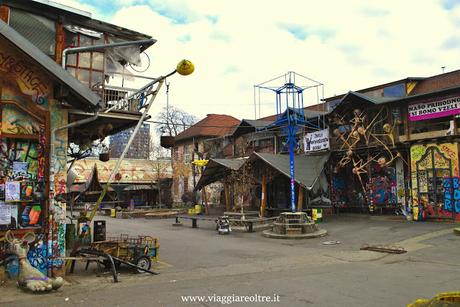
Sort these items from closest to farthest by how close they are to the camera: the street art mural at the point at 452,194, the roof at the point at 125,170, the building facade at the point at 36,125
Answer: the building facade at the point at 36,125
the street art mural at the point at 452,194
the roof at the point at 125,170

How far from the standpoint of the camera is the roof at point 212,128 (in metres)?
45.3

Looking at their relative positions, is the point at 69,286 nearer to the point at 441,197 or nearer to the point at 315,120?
the point at 441,197

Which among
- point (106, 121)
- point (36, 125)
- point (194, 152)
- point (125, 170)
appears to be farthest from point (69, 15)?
point (125, 170)

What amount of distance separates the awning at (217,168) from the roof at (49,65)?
19.4m

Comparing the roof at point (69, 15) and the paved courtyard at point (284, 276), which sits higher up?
the roof at point (69, 15)

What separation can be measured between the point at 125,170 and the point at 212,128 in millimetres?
11788

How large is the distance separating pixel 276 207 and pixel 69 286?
78.4 feet

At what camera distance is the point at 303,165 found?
2634 centimetres

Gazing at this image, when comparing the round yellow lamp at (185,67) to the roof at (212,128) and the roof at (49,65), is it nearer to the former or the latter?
the roof at (49,65)

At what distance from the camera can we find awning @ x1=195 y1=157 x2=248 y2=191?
97.2 feet

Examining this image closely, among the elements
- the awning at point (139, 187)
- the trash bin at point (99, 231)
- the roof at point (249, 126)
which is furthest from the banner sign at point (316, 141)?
the awning at point (139, 187)

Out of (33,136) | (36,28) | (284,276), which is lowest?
(284,276)

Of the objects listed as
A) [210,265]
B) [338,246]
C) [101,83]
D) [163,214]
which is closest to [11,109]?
[101,83]

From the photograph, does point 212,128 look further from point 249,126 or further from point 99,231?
point 99,231
